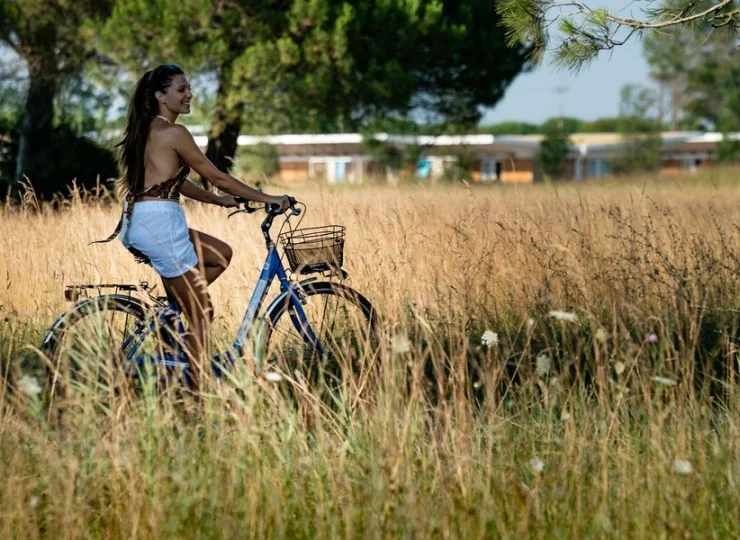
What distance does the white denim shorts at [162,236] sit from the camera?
4648 mm

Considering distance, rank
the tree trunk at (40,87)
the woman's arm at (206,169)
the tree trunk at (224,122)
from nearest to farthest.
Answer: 1. the woman's arm at (206,169)
2. the tree trunk at (224,122)
3. the tree trunk at (40,87)

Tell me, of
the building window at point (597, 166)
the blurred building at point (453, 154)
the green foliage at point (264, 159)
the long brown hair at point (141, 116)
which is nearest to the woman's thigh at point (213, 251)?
the long brown hair at point (141, 116)

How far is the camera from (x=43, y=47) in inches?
795

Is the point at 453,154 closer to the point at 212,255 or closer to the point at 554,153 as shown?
the point at 554,153

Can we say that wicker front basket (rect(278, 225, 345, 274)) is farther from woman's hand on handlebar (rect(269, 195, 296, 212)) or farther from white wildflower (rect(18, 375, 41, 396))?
white wildflower (rect(18, 375, 41, 396))

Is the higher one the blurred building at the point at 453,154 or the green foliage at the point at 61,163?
the green foliage at the point at 61,163

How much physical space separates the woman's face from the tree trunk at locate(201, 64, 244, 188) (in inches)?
537

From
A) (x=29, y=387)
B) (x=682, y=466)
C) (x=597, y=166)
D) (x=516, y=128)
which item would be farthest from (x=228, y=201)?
(x=516, y=128)

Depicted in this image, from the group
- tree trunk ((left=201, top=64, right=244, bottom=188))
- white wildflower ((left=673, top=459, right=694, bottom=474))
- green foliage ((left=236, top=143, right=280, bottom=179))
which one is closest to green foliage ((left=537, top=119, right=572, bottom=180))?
green foliage ((left=236, top=143, right=280, bottom=179))

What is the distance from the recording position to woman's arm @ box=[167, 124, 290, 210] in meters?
4.57

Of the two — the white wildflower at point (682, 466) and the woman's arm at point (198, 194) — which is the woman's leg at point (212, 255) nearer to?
the woman's arm at point (198, 194)

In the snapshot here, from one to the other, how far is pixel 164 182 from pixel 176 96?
0.39 meters

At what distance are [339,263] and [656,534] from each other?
2127 millimetres

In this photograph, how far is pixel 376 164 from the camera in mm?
59719
